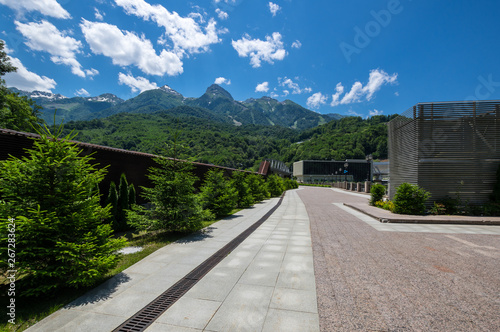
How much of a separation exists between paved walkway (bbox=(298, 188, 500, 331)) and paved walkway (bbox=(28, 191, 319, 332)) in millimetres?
406

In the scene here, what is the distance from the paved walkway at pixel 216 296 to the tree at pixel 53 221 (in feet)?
1.80

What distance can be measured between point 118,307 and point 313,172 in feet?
328

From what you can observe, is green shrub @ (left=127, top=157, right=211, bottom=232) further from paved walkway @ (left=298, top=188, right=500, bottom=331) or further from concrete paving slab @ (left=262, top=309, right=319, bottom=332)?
concrete paving slab @ (left=262, top=309, right=319, bottom=332)

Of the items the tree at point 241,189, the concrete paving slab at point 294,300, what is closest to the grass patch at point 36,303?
the concrete paving slab at point 294,300

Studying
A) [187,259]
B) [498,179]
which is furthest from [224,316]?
[498,179]

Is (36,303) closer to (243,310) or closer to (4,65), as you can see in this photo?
(243,310)

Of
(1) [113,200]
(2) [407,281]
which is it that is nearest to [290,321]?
(2) [407,281]

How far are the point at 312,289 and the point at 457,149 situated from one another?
41.6ft

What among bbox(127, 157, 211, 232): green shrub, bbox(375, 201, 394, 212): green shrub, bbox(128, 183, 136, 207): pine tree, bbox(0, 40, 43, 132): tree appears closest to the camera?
bbox(127, 157, 211, 232): green shrub

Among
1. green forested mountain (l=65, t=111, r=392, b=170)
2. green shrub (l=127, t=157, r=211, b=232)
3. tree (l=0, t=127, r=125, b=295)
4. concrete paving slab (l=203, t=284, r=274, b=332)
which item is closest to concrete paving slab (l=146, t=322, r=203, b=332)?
concrete paving slab (l=203, t=284, r=274, b=332)

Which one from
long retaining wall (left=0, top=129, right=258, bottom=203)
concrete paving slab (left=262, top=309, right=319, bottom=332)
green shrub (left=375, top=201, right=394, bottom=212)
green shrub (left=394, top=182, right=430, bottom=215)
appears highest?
long retaining wall (left=0, top=129, right=258, bottom=203)

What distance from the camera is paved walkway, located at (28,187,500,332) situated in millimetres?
2873

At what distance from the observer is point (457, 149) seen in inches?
443

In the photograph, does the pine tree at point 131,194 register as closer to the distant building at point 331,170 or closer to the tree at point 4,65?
the tree at point 4,65
